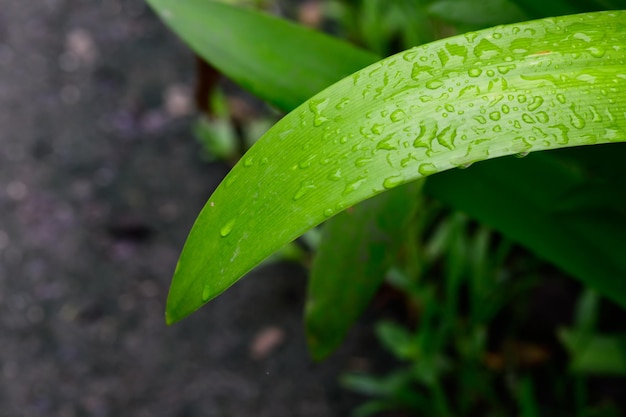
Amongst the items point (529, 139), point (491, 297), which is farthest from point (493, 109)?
point (491, 297)

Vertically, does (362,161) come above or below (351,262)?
above

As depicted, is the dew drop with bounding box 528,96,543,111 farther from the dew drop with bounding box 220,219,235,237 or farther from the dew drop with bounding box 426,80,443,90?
the dew drop with bounding box 220,219,235,237

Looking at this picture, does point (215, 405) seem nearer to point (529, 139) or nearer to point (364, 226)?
point (364, 226)

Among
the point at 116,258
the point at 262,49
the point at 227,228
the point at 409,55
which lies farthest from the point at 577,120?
the point at 116,258

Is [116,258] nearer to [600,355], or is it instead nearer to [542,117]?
[600,355]

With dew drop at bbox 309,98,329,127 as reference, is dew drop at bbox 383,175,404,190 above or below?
below

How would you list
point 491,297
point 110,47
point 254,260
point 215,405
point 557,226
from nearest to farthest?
point 254,260, point 557,226, point 491,297, point 215,405, point 110,47

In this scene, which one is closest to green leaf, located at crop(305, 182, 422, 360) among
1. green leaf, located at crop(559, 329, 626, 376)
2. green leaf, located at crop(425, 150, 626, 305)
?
green leaf, located at crop(425, 150, 626, 305)
